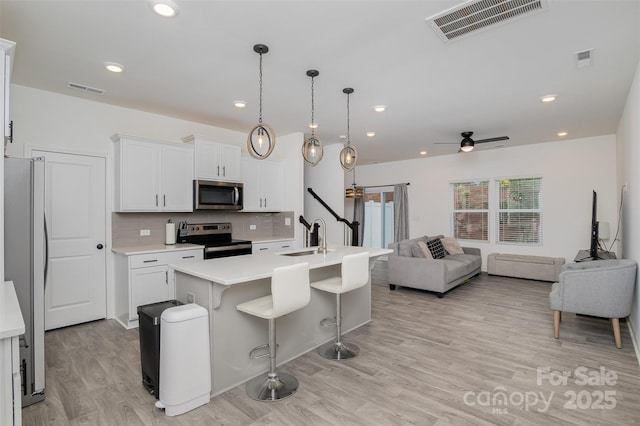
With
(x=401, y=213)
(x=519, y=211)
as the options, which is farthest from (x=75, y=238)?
(x=519, y=211)

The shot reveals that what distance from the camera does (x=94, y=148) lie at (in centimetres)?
403

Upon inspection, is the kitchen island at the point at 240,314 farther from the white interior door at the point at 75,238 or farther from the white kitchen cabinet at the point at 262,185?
the white kitchen cabinet at the point at 262,185

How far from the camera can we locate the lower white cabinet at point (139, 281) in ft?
12.3

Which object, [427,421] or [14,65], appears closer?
[427,421]

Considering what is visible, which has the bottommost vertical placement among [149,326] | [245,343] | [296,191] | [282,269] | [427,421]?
[427,421]

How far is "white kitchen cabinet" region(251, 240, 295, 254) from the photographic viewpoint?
4.99 m

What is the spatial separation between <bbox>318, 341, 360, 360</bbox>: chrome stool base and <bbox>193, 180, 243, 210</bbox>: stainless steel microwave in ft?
8.38

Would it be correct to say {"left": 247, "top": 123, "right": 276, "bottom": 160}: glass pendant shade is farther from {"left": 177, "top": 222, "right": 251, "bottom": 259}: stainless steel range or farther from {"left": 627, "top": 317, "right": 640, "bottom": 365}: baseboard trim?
{"left": 627, "top": 317, "right": 640, "bottom": 365}: baseboard trim

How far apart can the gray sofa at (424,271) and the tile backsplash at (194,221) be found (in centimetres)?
190

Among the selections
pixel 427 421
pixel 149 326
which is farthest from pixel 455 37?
pixel 149 326

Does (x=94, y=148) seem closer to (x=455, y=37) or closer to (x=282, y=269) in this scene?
(x=282, y=269)

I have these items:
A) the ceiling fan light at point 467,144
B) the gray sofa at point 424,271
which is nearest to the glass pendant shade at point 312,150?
the gray sofa at point 424,271

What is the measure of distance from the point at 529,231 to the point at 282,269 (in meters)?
6.39

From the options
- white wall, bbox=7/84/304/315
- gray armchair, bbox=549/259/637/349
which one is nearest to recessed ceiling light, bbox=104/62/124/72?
white wall, bbox=7/84/304/315
